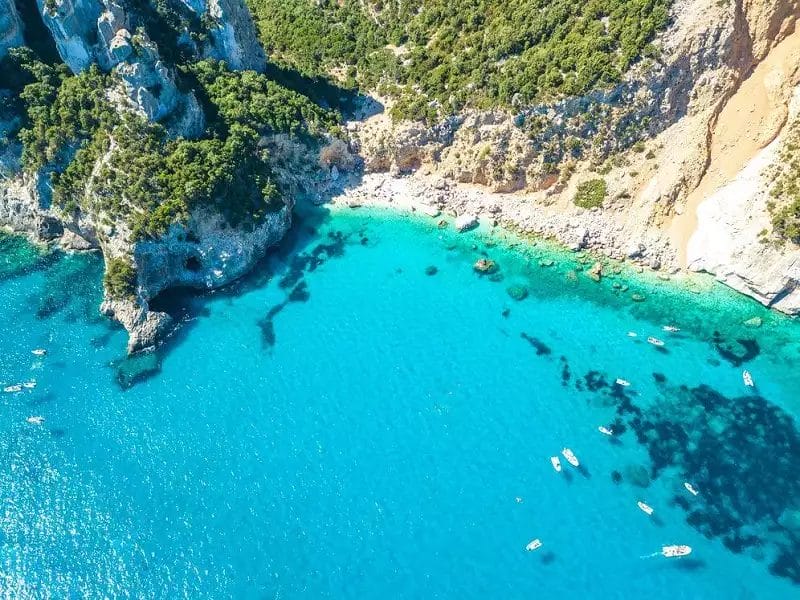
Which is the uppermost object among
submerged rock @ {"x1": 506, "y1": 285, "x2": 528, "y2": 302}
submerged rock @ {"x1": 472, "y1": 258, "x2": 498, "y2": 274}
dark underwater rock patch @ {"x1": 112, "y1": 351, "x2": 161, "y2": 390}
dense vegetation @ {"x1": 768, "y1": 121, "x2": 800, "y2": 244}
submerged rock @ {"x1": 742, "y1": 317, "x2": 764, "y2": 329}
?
dense vegetation @ {"x1": 768, "y1": 121, "x2": 800, "y2": 244}

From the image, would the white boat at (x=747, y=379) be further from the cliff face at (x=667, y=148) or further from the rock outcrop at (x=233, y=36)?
the rock outcrop at (x=233, y=36)

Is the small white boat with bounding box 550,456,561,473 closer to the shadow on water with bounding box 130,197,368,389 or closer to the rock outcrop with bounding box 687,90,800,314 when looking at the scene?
the rock outcrop with bounding box 687,90,800,314

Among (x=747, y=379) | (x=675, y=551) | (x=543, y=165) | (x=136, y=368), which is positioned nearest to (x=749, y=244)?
(x=747, y=379)

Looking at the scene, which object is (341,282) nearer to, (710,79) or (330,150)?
(330,150)

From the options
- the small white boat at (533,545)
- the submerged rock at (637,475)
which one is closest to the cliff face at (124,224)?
the small white boat at (533,545)

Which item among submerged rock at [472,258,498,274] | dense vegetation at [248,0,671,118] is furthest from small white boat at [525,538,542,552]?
dense vegetation at [248,0,671,118]

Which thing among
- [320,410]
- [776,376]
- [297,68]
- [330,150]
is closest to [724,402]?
[776,376]
